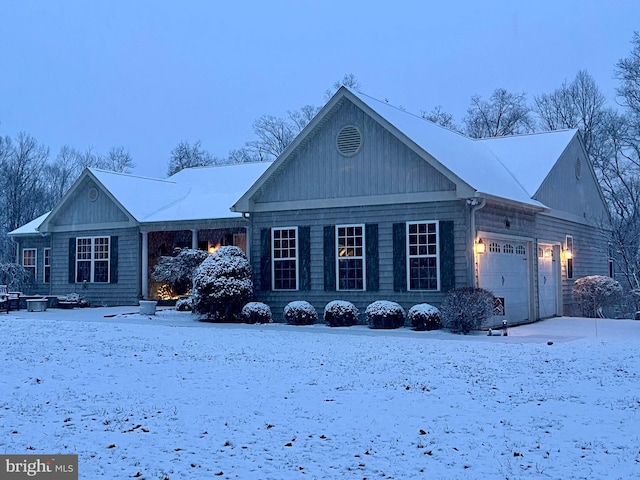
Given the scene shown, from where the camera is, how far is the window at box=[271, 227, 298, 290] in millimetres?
19453

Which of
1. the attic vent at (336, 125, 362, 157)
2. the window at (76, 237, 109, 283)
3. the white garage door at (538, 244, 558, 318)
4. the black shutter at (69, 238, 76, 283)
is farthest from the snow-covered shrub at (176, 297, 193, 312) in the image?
the white garage door at (538, 244, 558, 318)

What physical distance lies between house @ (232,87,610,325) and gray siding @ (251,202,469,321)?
3cm

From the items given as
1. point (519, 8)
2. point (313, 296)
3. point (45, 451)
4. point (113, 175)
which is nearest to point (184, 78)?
point (519, 8)

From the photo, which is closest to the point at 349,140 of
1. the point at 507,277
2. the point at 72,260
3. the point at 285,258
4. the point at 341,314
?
the point at 285,258

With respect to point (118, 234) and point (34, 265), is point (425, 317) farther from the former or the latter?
point (34, 265)

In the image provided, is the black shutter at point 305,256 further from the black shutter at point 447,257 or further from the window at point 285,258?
the black shutter at point 447,257

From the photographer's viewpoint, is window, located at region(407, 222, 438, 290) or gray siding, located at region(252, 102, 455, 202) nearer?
window, located at region(407, 222, 438, 290)

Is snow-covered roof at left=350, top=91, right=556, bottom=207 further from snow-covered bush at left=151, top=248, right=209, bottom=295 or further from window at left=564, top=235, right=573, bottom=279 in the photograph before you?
snow-covered bush at left=151, top=248, right=209, bottom=295

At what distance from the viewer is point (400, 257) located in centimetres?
1789

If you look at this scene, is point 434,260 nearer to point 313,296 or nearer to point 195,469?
point 313,296

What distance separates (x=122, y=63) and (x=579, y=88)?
14153cm

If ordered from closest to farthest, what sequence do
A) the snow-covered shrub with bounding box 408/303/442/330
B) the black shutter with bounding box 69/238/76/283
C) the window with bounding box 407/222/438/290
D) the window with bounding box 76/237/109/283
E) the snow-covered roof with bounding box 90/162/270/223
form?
the snow-covered shrub with bounding box 408/303/442/330 → the window with bounding box 407/222/438/290 → the snow-covered roof with bounding box 90/162/270/223 → the window with bounding box 76/237/109/283 → the black shutter with bounding box 69/238/76/283

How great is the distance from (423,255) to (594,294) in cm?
724

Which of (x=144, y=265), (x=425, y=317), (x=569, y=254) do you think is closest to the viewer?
(x=425, y=317)
